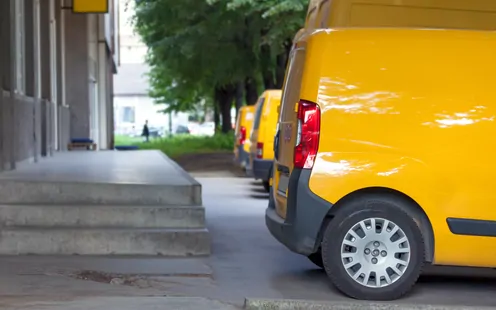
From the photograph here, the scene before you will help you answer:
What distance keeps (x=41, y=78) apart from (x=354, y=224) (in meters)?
12.6

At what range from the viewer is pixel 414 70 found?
7.73 m

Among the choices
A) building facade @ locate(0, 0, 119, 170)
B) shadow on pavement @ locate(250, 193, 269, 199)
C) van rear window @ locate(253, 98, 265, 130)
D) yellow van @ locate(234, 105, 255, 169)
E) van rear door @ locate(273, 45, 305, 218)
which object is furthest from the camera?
yellow van @ locate(234, 105, 255, 169)

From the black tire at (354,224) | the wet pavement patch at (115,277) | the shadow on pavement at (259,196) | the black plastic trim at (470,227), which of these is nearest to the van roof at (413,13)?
the black tire at (354,224)

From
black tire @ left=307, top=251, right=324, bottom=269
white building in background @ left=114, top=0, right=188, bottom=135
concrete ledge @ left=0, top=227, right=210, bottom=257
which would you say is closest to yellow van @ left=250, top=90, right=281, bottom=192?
concrete ledge @ left=0, top=227, right=210, bottom=257

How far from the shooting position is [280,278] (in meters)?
8.71

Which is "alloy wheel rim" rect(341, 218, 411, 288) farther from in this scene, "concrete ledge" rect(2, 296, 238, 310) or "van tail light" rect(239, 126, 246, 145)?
"van tail light" rect(239, 126, 246, 145)

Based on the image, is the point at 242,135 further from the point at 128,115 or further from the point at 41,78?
the point at 128,115

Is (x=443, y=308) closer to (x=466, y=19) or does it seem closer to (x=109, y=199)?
(x=466, y=19)

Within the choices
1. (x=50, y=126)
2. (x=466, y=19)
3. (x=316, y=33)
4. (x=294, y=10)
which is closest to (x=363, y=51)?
(x=316, y=33)

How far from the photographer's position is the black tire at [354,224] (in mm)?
7594

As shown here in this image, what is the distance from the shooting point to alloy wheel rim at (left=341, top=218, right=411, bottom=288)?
7605 mm

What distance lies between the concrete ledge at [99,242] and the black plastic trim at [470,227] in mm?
2904

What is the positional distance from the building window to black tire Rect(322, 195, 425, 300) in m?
100

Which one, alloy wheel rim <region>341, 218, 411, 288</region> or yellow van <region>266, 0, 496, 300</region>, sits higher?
yellow van <region>266, 0, 496, 300</region>
